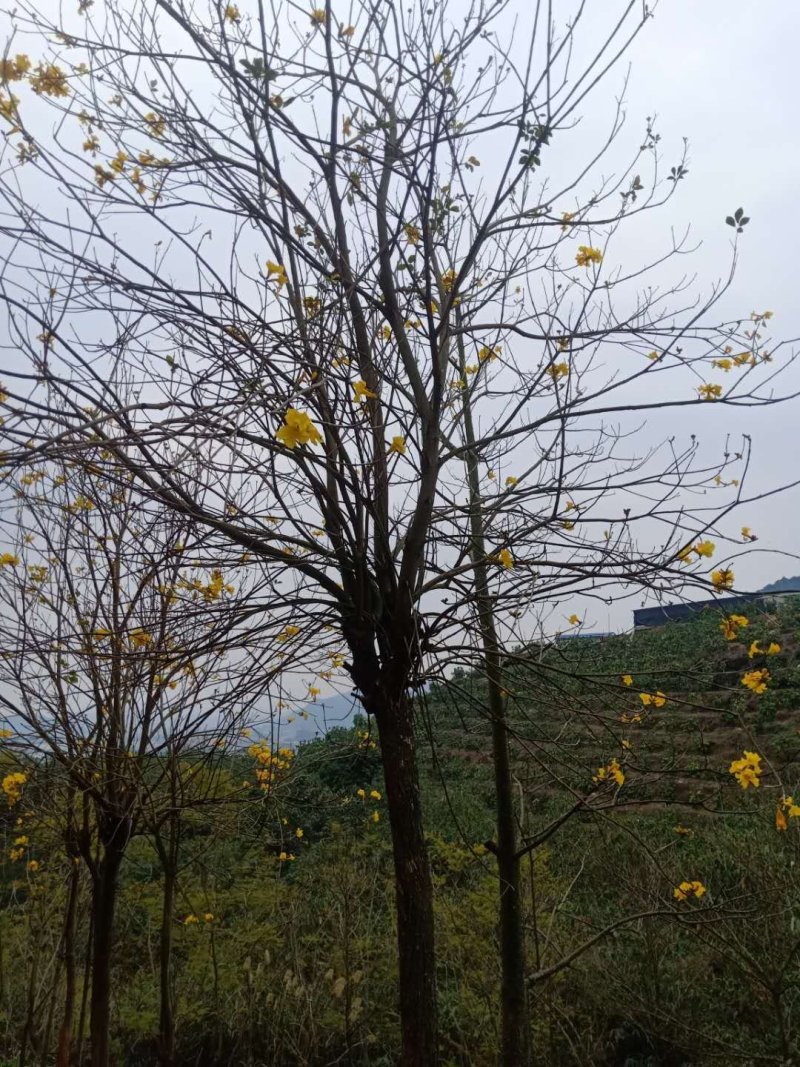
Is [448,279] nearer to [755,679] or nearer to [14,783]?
[755,679]

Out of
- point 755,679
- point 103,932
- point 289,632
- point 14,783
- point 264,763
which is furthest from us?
point 264,763

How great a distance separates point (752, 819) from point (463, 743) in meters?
4.65

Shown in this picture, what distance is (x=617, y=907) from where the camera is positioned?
6.76m

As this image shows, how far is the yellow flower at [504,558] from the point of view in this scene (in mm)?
2504

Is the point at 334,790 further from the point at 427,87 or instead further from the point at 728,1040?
the point at 427,87

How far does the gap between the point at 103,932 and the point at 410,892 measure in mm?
2315

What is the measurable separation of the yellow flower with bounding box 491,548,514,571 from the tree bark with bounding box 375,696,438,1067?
1.83 ft

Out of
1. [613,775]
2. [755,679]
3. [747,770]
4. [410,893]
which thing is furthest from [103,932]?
[755,679]

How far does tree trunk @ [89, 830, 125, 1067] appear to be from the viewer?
3.68 m

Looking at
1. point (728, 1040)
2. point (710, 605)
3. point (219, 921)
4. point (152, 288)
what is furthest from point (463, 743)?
point (152, 288)

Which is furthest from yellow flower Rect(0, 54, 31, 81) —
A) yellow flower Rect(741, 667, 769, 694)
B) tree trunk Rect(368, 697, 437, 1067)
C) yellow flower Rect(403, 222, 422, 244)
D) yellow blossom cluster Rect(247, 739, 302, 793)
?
yellow flower Rect(741, 667, 769, 694)

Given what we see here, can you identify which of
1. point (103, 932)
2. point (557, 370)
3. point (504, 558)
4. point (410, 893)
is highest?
point (557, 370)

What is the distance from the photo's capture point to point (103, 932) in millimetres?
3730

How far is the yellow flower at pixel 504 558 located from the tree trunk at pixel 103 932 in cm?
248
